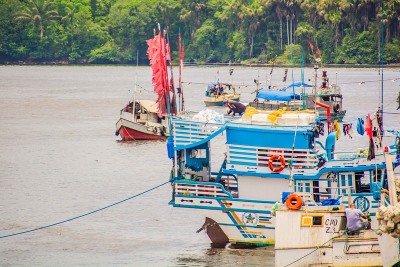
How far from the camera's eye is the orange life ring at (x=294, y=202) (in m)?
28.9

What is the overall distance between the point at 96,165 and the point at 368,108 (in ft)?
111

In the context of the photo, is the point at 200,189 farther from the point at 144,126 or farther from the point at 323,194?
the point at 144,126

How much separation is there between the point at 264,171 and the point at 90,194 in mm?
14315

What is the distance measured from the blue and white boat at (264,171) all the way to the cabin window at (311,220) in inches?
112

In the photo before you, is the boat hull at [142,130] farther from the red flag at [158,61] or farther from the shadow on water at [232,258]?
the shadow on water at [232,258]

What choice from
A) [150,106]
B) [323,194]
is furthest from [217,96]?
[323,194]

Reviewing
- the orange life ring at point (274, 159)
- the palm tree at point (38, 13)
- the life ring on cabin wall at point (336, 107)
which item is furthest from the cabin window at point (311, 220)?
the palm tree at point (38, 13)

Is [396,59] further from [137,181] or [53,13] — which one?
[137,181]

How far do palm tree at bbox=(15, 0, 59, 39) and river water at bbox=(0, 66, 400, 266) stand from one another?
9040cm

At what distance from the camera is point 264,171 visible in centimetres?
3322

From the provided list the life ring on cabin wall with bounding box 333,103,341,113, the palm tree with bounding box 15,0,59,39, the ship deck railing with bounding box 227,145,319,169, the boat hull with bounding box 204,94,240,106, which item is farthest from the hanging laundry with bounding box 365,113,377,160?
the palm tree with bounding box 15,0,59,39

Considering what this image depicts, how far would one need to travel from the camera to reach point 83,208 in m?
42.6

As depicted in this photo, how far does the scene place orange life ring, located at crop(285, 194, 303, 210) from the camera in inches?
1137

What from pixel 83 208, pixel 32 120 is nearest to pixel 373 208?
pixel 83 208
